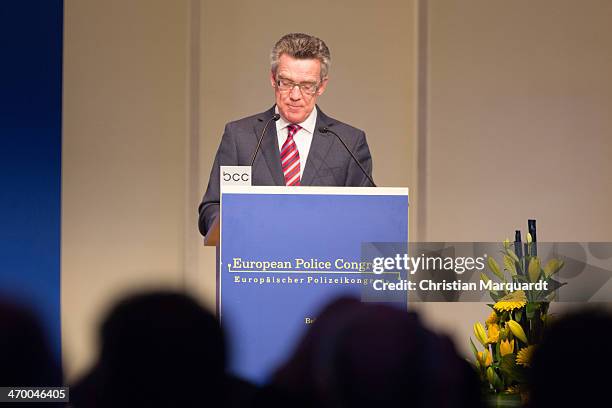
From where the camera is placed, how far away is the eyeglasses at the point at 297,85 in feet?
16.2

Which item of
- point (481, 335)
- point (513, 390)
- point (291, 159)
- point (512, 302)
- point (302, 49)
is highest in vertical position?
point (302, 49)

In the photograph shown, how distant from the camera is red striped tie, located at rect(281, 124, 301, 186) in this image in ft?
16.2

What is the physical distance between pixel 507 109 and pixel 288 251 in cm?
371

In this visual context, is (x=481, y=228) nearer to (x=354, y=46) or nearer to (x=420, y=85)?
(x=420, y=85)

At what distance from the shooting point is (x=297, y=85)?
495cm

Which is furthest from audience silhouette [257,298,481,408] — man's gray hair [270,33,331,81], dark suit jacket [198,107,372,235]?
man's gray hair [270,33,331,81]

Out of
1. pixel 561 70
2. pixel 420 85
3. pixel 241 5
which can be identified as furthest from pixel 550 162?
pixel 241 5

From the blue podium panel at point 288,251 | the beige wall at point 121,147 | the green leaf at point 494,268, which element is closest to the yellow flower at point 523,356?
the green leaf at point 494,268

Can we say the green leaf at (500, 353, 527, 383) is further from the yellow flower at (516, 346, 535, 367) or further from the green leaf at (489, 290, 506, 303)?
the green leaf at (489, 290, 506, 303)

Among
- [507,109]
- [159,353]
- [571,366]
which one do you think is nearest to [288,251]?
[159,353]

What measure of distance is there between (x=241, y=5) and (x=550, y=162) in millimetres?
2415

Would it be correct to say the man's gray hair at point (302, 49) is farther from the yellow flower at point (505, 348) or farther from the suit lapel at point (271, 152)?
the yellow flower at point (505, 348)

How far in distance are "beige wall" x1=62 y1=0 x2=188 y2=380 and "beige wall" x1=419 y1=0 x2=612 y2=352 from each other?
1.76 meters

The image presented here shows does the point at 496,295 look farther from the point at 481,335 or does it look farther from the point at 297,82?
the point at 297,82
